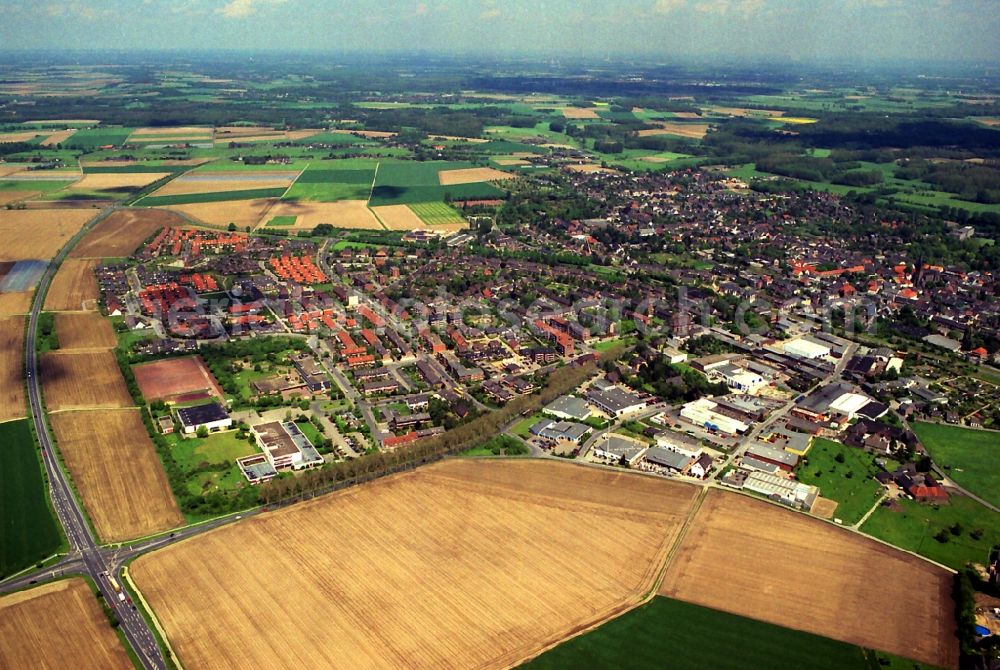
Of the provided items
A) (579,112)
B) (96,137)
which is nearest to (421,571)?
(96,137)

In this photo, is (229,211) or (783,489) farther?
(229,211)

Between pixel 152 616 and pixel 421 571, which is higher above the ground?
pixel 421 571

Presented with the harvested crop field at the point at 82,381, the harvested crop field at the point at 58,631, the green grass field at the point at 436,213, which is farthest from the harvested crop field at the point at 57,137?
the harvested crop field at the point at 58,631

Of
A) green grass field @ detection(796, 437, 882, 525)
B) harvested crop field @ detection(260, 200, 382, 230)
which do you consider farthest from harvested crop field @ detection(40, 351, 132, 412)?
harvested crop field @ detection(260, 200, 382, 230)

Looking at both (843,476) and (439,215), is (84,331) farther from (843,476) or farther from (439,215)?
(843,476)

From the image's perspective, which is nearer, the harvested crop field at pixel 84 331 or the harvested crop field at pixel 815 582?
the harvested crop field at pixel 815 582

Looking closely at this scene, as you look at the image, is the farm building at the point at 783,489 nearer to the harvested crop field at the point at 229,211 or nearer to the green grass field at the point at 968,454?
the green grass field at the point at 968,454
